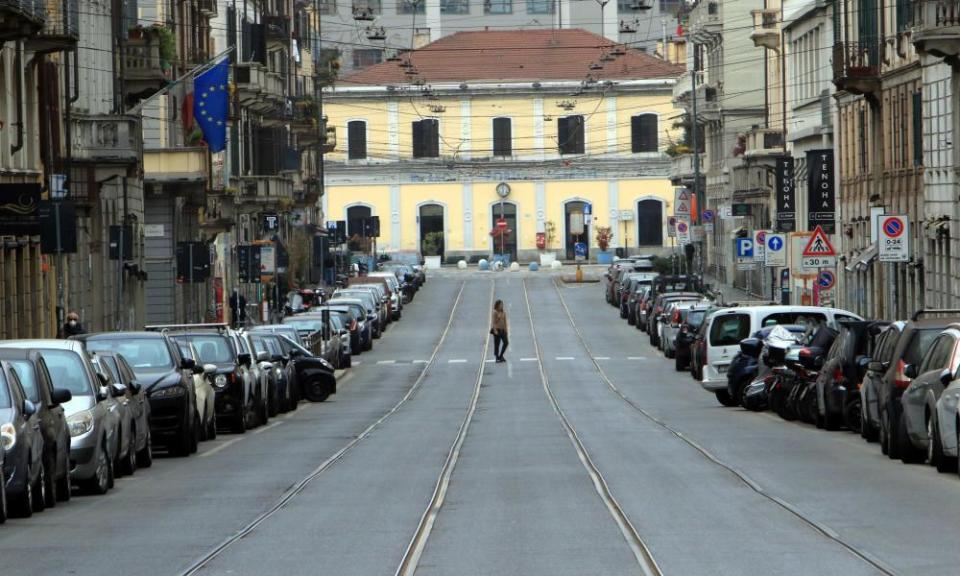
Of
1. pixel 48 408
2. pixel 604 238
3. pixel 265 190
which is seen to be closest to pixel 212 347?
pixel 48 408

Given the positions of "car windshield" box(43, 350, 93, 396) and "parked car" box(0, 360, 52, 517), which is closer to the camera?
"parked car" box(0, 360, 52, 517)

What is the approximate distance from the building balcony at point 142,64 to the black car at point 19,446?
34.7 m

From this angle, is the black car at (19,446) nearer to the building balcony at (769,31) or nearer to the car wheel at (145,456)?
the car wheel at (145,456)

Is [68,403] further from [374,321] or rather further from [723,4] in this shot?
[723,4]

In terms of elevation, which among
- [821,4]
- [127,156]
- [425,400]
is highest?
[821,4]

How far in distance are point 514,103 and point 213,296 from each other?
64.1 meters

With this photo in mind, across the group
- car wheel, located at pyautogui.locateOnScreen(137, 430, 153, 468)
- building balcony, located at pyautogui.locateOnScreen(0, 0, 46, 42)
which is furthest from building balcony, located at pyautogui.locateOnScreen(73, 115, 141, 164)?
car wheel, located at pyautogui.locateOnScreen(137, 430, 153, 468)

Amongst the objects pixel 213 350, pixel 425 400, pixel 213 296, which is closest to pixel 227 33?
pixel 213 296

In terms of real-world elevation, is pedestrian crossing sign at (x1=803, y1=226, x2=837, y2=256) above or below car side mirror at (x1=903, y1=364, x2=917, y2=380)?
above

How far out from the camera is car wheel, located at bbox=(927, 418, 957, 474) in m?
20.5

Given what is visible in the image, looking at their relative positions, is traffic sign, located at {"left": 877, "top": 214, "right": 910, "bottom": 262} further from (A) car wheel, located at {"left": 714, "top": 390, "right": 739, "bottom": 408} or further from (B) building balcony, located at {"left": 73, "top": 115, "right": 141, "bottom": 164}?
(B) building balcony, located at {"left": 73, "top": 115, "right": 141, "bottom": 164}

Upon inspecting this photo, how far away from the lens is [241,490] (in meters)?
19.8

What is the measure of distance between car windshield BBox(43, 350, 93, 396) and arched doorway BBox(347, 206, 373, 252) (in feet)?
331

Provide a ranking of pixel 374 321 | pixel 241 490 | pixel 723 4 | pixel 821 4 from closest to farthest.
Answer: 1. pixel 241 490
2. pixel 821 4
3. pixel 374 321
4. pixel 723 4
